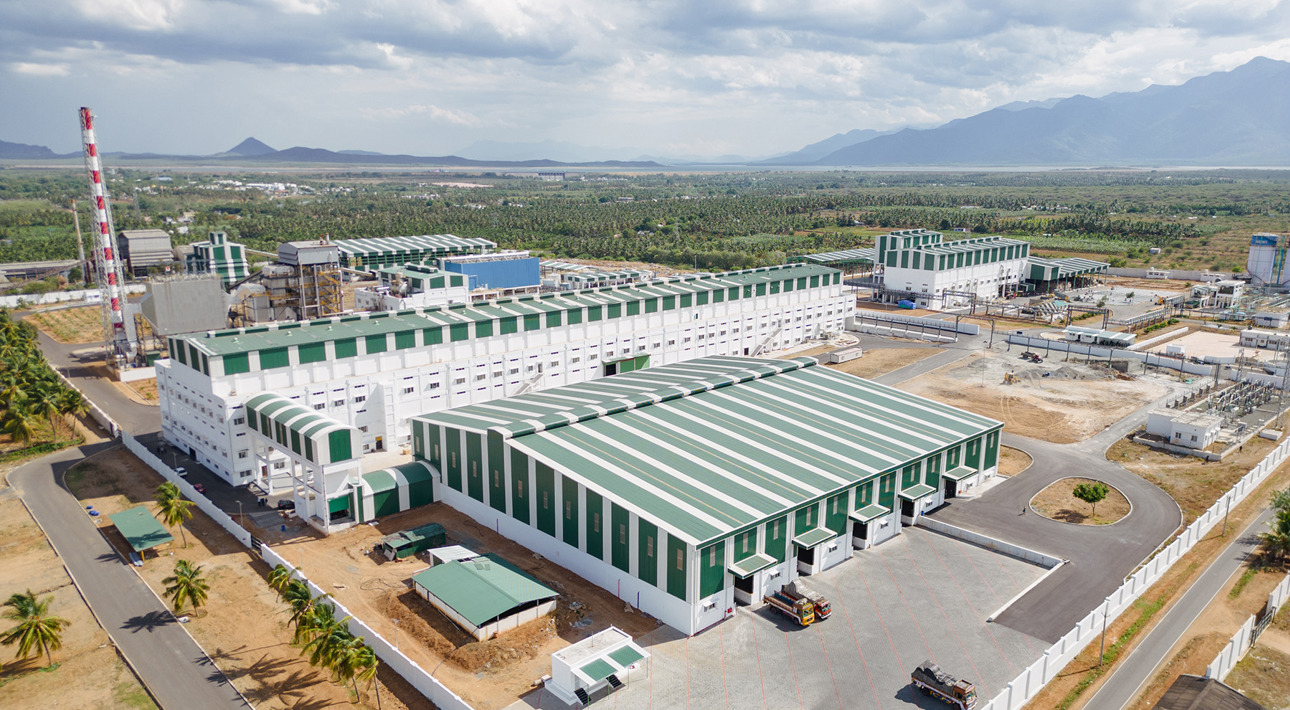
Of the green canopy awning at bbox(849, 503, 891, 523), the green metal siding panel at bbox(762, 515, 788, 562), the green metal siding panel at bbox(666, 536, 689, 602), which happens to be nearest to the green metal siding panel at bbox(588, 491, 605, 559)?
the green metal siding panel at bbox(666, 536, 689, 602)

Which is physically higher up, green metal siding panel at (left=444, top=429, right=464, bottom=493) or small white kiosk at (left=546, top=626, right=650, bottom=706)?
green metal siding panel at (left=444, top=429, right=464, bottom=493)

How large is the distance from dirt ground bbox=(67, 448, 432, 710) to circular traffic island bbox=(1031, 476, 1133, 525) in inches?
1625

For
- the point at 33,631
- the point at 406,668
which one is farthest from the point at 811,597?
the point at 33,631

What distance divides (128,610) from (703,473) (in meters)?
31.1

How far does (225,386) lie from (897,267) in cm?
10653

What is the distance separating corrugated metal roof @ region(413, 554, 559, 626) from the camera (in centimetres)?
3656

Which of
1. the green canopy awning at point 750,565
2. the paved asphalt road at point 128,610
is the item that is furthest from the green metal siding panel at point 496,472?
the paved asphalt road at point 128,610

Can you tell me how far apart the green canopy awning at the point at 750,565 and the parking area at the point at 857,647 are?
268 cm

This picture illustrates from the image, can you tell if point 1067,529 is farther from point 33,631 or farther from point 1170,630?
point 33,631

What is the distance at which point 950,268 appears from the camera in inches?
4966

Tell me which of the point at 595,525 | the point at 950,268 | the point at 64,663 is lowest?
the point at 64,663

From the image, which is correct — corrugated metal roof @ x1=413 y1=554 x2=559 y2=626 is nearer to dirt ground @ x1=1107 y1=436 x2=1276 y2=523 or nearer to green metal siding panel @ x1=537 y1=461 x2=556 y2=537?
green metal siding panel @ x1=537 y1=461 x2=556 y2=537

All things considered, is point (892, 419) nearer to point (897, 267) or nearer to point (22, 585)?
point (22, 585)

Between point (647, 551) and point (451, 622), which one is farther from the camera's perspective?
point (647, 551)
